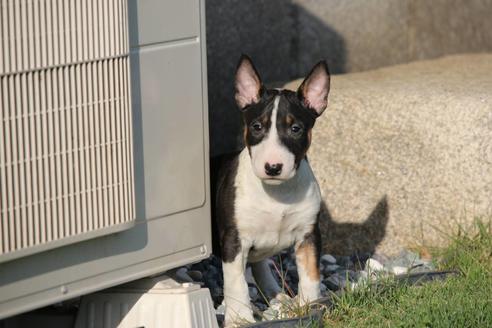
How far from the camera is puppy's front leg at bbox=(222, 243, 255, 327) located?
209 inches

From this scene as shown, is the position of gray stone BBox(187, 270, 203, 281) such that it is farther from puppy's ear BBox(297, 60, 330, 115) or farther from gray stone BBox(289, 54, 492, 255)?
puppy's ear BBox(297, 60, 330, 115)

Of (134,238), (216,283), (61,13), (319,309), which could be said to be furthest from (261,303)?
(61,13)

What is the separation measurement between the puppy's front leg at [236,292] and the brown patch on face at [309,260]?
11.1 inches

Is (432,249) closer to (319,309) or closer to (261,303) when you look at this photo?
(261,303)

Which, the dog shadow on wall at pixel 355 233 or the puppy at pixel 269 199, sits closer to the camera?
the puppy at pixel 269 199

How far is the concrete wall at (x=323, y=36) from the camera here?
7.19 meters

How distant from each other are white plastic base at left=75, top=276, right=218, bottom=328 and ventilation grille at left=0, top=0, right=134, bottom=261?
49 centimetres

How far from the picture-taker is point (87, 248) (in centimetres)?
448

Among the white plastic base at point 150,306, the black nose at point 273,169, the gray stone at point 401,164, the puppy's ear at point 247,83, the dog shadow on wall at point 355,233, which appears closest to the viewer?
the white plastic base at point 150,306

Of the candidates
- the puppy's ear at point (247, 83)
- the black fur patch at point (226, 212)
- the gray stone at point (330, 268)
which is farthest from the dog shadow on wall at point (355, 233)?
the puppy's ear at point (247, 83)

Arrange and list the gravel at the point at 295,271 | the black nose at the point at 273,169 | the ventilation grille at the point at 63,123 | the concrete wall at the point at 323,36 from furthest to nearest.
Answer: the concrete wall at the point at 323,36
the gravel at the point at 295,271
the black nose at the point at 273,169
the ventilation grille at the point at 63,123

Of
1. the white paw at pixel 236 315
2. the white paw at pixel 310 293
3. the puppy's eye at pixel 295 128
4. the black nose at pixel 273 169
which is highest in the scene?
the puppy's eye at pixel 295 128

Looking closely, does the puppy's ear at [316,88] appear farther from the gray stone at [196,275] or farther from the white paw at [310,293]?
the gray stone at [196,275]

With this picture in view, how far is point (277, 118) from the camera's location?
17.1ft
